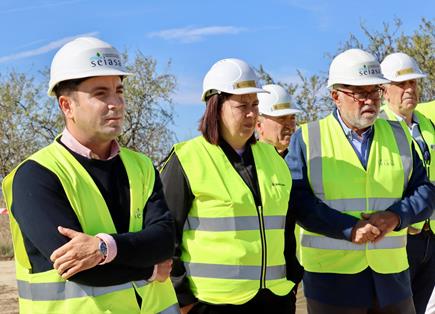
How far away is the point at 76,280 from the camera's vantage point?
308 cm

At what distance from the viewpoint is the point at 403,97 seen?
20.2 feet

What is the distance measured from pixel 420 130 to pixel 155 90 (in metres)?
20.6

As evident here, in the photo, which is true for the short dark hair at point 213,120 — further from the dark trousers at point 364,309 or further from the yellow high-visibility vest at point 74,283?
the dark trousers at point 364,309

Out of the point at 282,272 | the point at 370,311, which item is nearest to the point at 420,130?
the point at 370,311

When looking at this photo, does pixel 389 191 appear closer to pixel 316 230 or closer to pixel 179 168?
pixel 316 230

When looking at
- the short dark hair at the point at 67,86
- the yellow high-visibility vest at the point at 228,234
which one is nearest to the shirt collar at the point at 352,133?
the yellow high-visibility vest at the point at 228,234

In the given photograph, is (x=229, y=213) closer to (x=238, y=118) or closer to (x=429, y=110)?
(x=238, y=118)

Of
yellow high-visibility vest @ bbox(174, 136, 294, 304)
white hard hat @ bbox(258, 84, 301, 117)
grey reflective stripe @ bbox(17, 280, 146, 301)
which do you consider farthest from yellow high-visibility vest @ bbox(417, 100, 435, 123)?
grey reflective stripe @ bbox(17, 280, 146, 301)

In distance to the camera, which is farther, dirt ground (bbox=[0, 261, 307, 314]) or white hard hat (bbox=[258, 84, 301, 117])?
dirt ground (bbox=[0, 261, 307, 314])

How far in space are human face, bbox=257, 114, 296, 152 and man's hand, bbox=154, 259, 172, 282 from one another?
290 cm

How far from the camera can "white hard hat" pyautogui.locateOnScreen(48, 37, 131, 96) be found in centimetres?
334

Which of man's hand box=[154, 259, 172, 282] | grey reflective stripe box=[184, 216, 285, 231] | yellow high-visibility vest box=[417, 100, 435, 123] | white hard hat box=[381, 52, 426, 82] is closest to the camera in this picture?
man's hand box=[154, 259, 172, 282]

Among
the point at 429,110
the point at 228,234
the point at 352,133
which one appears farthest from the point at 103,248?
the point at 429,110

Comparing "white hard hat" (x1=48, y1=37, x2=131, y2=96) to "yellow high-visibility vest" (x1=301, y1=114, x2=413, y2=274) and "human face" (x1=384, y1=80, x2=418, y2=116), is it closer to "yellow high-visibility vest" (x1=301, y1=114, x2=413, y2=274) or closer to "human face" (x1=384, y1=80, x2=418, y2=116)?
"yellow high-visibility vest" (x1=301, y1=114, x2=413, y2=274)
